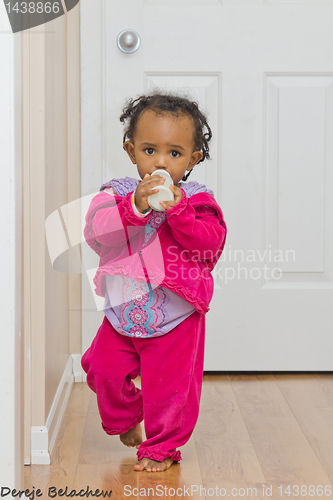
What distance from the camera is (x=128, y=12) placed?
4.59 ft

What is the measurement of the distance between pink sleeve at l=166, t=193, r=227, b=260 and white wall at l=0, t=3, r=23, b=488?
0.27 meters

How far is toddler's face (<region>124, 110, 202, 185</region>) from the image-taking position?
36.7 inches

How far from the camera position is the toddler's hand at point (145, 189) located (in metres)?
0.87

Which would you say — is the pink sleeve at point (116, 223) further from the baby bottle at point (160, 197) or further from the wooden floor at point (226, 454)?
the wooden floor at point (226, 454)

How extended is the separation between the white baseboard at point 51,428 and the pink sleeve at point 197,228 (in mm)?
435

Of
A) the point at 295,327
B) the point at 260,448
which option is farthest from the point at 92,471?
the point at 295,327

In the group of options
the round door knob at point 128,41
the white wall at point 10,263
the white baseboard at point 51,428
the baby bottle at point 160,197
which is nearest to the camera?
the white wall at point 10,263

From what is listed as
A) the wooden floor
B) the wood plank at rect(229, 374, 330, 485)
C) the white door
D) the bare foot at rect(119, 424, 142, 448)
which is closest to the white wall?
the wooden floor

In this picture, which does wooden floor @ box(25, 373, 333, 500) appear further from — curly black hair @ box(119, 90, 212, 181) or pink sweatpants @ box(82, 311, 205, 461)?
curly black hair @ box(119, 90, 212, 181)

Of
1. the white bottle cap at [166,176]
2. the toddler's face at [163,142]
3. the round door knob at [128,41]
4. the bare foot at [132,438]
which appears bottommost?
the bare foot at [132,438]

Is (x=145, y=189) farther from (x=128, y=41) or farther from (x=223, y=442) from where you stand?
(x=128, y=41)

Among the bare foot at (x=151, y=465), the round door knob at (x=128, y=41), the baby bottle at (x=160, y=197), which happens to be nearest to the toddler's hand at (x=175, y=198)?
the baby bottle at (x=160, y=197)

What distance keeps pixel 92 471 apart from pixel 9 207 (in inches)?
20.0

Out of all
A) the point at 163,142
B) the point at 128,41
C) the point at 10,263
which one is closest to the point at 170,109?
Result: the point at 163,142
